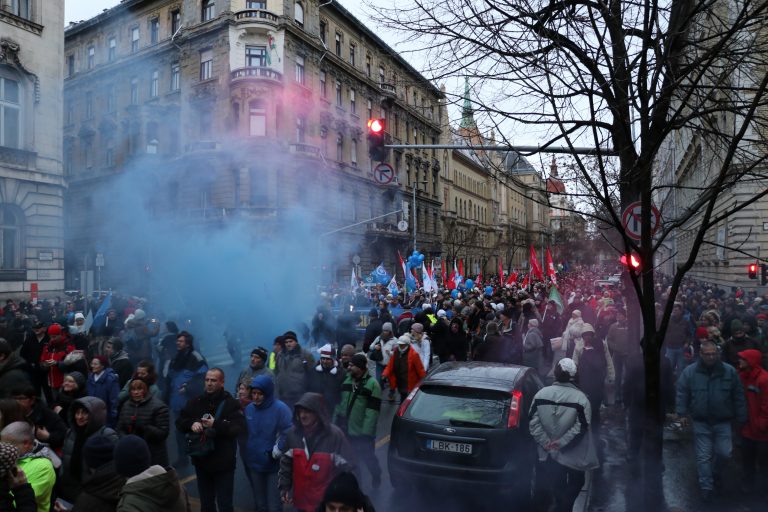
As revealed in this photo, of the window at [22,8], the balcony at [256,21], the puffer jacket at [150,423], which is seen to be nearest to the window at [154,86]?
the balcony at [256,21]

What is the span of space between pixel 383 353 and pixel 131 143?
26.6 meters

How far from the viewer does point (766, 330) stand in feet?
30.6

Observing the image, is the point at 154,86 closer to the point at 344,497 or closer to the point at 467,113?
the point at 467,113

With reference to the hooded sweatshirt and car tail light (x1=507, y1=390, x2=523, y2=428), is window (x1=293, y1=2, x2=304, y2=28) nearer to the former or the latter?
car tail light (x1=507, y1=390, x2=523, y2=428)

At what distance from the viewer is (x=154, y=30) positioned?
34.1 metres

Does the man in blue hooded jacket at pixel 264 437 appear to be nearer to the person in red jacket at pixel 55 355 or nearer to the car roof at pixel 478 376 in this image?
the car roof at pixel 478 376

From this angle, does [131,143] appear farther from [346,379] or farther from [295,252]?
[346,379]

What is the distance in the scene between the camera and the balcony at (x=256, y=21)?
31750 millimetres

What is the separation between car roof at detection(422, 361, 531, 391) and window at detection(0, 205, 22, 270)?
18961mm

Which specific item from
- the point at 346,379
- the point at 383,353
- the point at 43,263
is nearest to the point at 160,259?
the point at 43,263

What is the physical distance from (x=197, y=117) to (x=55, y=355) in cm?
2667

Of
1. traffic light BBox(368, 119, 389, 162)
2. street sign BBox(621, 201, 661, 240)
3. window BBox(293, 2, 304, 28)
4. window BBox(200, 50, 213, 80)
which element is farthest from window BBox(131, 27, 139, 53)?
street sign BBox(621, 201, 661, 240)

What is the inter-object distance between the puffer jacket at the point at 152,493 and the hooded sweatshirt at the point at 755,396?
5.70 m

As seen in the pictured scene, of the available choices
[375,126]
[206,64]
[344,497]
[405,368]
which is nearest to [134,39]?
[206,64]
